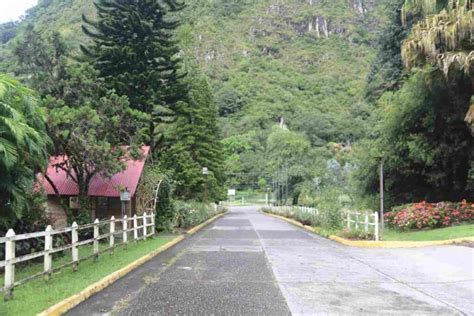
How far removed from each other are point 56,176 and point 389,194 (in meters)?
18.3

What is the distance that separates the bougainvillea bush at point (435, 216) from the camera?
2180cm

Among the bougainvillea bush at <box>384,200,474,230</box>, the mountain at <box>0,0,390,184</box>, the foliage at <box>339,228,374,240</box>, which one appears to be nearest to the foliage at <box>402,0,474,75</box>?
the bougainvillea bush at <box>384,200,474,230</box>

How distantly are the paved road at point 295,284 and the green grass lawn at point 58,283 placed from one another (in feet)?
1.52

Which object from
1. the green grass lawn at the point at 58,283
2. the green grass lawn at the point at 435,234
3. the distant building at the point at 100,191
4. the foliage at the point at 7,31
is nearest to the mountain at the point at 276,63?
the foliage at the point at 7,31

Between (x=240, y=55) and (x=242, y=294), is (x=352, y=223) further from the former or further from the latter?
(x=240, y=55)

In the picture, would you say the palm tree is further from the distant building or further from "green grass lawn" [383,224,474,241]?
"green grass lawn" [383,224,474,241]

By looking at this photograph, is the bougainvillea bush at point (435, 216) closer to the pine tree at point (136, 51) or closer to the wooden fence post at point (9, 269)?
the pine tree at point (136, 51)

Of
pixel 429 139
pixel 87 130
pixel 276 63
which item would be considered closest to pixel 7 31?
pixel 87 130

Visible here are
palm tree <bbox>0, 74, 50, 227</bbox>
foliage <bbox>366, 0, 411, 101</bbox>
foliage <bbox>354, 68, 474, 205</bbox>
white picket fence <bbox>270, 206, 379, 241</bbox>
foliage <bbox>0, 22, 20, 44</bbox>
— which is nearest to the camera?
palm tree <bbox>0, 74, 50, 227</bbox>

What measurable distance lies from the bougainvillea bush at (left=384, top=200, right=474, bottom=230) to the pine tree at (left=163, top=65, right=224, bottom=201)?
1584 cm

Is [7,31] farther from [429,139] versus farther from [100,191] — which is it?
[429,139]

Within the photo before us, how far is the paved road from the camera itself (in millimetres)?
8148

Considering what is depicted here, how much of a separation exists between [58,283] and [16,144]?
284cm

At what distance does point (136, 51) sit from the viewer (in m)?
31.1
